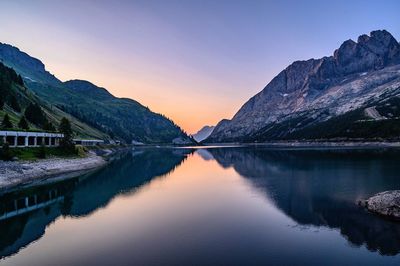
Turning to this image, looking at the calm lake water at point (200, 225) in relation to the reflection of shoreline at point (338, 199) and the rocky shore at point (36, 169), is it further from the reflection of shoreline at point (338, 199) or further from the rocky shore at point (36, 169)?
the rocky shore at point (36, 169)

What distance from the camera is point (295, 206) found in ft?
181

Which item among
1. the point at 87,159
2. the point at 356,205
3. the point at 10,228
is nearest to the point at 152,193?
the point at 10,228

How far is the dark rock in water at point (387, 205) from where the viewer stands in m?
44.2

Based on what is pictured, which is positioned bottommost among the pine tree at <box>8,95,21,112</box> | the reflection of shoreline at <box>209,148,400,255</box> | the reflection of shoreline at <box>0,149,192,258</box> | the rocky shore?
the reflection of shoreline at <box>0,149,192,258</box>

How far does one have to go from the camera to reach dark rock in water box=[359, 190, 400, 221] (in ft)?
145

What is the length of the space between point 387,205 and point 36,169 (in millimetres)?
83400

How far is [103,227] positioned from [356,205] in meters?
40.4

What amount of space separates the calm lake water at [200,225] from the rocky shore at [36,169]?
5.68 meters

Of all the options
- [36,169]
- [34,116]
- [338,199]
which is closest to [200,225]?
[338,199]

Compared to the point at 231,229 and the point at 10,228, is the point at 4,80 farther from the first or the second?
the point at 231,229

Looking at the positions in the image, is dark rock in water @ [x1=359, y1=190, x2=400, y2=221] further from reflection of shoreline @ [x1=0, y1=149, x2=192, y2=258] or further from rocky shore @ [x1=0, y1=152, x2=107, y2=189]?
rocky shore @ [x1=0, y1=152, x2=107, y2=189]

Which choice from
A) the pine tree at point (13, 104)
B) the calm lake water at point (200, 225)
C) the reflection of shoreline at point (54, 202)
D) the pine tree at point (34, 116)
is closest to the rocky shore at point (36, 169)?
the calm lake water at point (200, 225)

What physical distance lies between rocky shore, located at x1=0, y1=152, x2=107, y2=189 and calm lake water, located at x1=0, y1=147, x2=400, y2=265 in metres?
5.68

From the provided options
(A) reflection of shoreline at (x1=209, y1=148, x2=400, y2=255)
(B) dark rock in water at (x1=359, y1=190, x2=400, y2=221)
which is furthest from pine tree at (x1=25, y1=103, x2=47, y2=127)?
(B) dark rock in water at (x1=359, y1=190, x2=400, y2=221)
